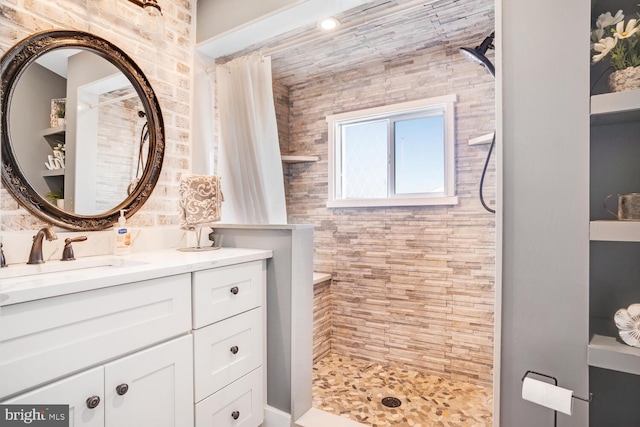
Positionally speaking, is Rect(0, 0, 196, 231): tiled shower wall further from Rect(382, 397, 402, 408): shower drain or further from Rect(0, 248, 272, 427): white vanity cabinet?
Rect(382, 397, 402, 408): shower drain

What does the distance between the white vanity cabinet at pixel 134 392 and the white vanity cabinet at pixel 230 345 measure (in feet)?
0.23

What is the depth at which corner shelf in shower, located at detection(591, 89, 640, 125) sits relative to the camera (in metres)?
0.96

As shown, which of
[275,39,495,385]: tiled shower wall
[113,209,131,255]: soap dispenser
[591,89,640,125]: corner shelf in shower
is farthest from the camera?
[275,39,495,385]: tiled shower wall

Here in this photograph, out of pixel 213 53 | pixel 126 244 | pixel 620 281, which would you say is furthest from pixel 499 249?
pixel 213 53

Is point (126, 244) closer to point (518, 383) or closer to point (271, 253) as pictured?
A: point (271, 253)

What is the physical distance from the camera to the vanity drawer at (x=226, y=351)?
4.32 ft

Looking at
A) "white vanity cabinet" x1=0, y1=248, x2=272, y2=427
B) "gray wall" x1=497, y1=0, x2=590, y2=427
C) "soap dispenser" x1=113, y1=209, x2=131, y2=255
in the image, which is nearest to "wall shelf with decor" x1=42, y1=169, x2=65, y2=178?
"soap dispenser" x1=113, y1=209, x2=131, y2=255

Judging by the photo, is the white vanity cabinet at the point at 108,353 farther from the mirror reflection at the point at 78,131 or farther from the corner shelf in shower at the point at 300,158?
the corner shelf in shower at the point at 300,158

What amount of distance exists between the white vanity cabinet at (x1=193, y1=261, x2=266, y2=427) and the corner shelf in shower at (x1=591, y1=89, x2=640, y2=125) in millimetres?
1442

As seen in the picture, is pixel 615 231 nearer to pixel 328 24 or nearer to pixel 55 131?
pixel 328 24

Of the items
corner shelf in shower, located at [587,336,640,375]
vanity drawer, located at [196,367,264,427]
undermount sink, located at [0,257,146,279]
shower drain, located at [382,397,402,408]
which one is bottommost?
shower drain, located at [382,397,402,408]

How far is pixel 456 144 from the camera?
7.85 ft

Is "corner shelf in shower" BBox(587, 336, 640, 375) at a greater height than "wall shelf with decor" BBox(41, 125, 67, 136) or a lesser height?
lesser

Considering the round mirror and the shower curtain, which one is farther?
the shower curtain
